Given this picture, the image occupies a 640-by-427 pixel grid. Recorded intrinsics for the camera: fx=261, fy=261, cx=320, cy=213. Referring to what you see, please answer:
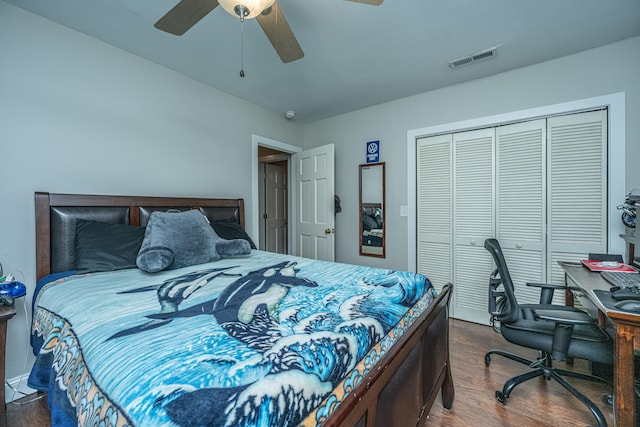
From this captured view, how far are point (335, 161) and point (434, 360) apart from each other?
2.96 m

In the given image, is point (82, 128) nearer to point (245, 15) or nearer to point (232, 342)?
point (245, 15)

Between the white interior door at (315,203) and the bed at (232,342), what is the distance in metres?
1.86

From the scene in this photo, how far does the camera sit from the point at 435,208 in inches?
125

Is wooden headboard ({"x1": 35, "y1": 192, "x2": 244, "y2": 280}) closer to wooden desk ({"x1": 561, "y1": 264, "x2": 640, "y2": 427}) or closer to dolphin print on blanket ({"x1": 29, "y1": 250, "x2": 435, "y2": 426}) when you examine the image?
dolphin print on blanket ({"x1": 29, "y1": 250, "x2": 435, "y2": 426})

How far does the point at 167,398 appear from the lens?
21.8 inches

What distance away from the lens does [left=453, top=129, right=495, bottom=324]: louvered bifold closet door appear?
9.32 ft

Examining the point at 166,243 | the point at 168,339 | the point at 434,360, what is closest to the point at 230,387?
the point at 168,339

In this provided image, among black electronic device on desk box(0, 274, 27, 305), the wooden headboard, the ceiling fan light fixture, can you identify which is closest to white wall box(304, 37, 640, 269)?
the ceiling fan light fixture

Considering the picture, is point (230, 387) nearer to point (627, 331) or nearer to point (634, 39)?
point (627, 331)

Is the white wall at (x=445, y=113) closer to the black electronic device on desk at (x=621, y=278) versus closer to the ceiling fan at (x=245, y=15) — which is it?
the black electronic device on desk at (x=621, y=278)

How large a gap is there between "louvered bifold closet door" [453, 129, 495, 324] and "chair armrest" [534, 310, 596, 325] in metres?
1.06

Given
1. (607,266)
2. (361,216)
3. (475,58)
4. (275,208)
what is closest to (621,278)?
(607,266)

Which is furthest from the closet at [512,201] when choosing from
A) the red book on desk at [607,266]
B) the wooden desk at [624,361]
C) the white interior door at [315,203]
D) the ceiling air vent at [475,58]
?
the wooden desk at [624,361]

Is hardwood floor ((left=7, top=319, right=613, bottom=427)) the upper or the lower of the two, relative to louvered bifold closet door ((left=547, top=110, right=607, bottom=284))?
lower
